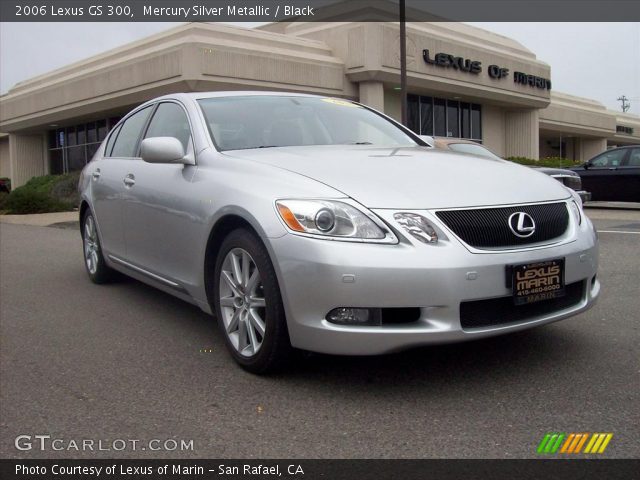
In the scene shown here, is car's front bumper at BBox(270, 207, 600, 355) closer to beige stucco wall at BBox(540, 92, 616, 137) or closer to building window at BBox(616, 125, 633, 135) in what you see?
beige stucco wall at BBox(540, 92, 616, 137)

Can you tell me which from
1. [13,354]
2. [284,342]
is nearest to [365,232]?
[284,342]

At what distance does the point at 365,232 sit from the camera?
10.6ft

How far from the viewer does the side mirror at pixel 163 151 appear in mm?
4215

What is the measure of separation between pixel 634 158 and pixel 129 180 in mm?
12684

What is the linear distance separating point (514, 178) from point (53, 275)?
17.2ft

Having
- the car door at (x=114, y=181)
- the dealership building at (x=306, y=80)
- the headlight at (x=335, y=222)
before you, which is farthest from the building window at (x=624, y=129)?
the headlight at (x=335, y=222)

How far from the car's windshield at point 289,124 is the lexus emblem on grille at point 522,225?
1.55 metres

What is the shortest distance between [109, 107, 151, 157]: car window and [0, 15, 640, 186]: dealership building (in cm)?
1611

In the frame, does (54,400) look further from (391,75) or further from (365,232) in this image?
(391,75)

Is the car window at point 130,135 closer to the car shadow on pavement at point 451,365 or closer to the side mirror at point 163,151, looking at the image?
the side mirror at point 163,151

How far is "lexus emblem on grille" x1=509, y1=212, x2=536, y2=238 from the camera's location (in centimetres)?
338

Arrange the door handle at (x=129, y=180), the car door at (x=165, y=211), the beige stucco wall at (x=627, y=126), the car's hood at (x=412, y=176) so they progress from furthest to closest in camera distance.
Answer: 1. the beige stucco wall at (x=627, y=126)
2. the door handle at (x=129, y=180)
3. the car door at (x=165, y=211)
4. the car's hood at (x=412, y=176)

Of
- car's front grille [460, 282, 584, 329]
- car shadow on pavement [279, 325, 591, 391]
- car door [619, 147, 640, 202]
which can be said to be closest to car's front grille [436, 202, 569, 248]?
car's front grille [460, 282, 584, 329]

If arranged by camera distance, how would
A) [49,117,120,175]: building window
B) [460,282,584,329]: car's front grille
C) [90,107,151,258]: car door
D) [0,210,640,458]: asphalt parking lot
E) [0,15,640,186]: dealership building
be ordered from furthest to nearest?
[49,117,120,175]: building window < [0,15,640,186]: dealership building < [90,107,151,258]: car door < [460,282,584,329]: car's front grille < [0,210,640,458]: asphalt parking lot
